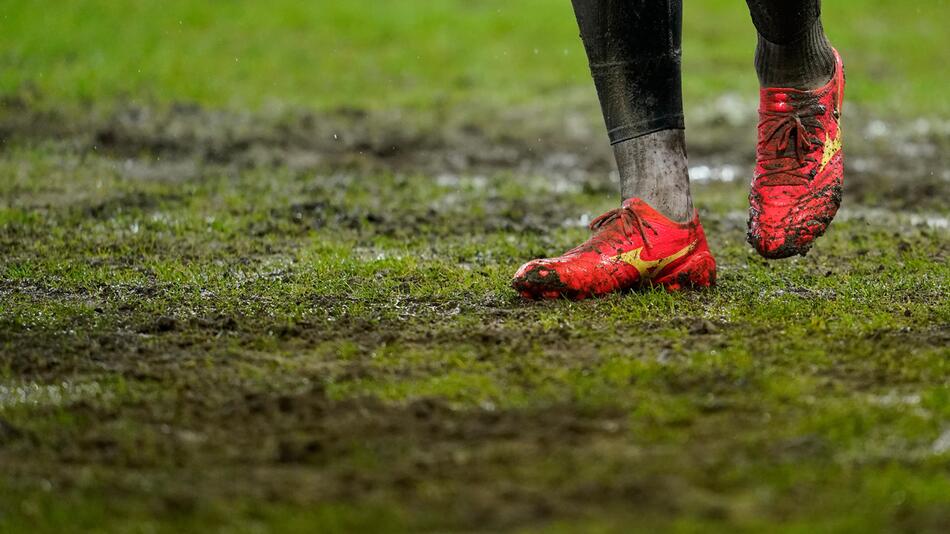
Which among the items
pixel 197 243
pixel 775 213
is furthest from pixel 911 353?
pixel 197 243

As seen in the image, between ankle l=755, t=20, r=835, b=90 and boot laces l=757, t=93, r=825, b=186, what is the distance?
0.04 meters

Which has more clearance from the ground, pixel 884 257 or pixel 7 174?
pixel 7 174

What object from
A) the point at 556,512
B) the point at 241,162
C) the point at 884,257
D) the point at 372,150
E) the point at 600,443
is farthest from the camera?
the point at 372,150

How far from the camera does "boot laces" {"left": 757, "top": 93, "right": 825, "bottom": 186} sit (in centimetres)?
284

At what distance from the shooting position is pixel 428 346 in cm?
240

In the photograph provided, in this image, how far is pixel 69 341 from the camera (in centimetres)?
245

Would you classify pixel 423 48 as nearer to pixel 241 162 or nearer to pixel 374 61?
pixel 374 61

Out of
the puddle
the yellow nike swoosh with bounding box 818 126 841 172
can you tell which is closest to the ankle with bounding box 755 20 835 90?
the yellow nike swoosh with bounding box 818 126 841 172

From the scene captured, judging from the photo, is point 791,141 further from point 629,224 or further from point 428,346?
point 428,346

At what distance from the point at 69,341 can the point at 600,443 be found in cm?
128

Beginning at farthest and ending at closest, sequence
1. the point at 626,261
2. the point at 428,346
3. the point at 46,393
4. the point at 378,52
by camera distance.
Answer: the point at 378,52
the point at 626,261
the point at 428,346
the point at 46,393

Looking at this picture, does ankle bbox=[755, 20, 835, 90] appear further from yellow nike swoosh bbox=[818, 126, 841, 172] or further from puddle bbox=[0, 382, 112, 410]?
puddle bbox=[0, 382, 112, 410]

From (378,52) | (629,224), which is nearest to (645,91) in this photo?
(629,224)

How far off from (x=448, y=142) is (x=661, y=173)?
3.50m
